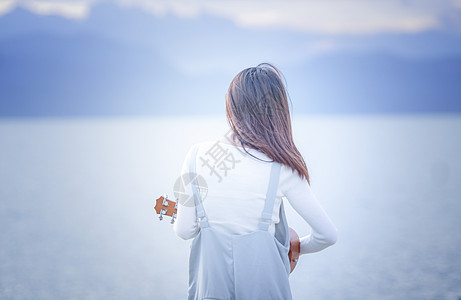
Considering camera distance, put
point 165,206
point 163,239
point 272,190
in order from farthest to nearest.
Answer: point 163,239
point 165,206
point 272,190

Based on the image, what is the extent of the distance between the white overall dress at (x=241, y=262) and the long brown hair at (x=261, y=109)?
173 millimetres

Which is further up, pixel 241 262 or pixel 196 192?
pixel 196 192

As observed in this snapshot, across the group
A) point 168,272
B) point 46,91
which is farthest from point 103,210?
point 46,91

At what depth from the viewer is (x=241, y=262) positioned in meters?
1.26

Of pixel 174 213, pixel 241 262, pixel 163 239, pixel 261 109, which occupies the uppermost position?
pixel 261 109

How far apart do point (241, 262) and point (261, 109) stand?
48cm

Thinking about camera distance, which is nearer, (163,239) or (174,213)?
(174,213)

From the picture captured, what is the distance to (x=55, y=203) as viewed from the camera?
5.66m

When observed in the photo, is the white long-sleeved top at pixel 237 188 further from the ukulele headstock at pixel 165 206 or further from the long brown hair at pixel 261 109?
the ukulele headstock at pixel 165 206

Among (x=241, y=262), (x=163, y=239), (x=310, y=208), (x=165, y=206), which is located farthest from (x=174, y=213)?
(x=163, y=239)

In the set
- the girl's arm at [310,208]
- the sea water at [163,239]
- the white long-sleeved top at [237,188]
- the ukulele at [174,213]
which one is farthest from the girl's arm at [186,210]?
the sea water at [163,239]

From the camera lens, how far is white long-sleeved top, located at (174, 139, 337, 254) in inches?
48.3

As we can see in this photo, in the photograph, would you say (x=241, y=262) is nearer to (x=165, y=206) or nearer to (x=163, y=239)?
(x=165, y=206)

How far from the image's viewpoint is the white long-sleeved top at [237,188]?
1226mm
